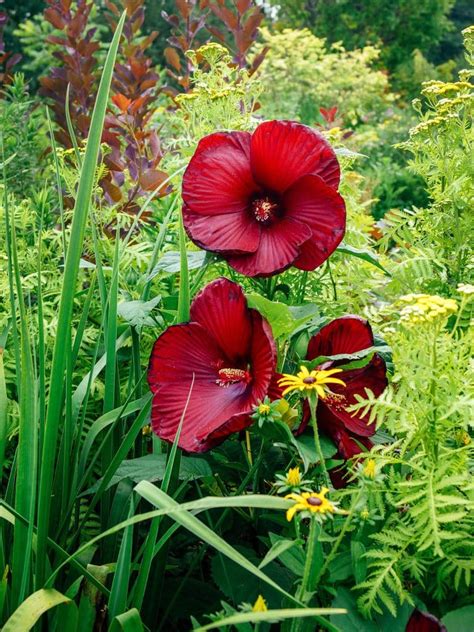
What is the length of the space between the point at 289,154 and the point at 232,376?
1.00ft

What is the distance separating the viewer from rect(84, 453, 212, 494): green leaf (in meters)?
0.92

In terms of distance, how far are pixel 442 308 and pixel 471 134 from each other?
529mm

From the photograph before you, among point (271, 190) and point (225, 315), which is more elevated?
point (271, 190)

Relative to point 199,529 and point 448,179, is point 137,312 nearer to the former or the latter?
point 199,529

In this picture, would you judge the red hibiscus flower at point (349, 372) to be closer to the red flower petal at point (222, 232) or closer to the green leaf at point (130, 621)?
the red flower petal at point (222, 232)

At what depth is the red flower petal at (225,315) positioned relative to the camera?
3.01ft

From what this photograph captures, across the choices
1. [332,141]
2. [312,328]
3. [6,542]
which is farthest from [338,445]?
[332,141]

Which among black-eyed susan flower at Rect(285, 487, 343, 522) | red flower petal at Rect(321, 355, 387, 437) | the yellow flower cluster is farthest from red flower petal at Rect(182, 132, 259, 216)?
black-eyed susan flower at Rect(285, 487, 343, 522)

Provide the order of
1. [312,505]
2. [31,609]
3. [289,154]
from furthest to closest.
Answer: [289,154], [31,609], [312,505]

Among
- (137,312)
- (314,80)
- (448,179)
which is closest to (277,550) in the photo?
(137,312)

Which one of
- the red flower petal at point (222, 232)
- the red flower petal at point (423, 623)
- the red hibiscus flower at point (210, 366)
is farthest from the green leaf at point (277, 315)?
the red flower petal at point (423, 623)

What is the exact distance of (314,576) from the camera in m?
0.75

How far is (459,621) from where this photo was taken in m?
0.76

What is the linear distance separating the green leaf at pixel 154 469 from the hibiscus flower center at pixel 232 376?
0.11 metres
